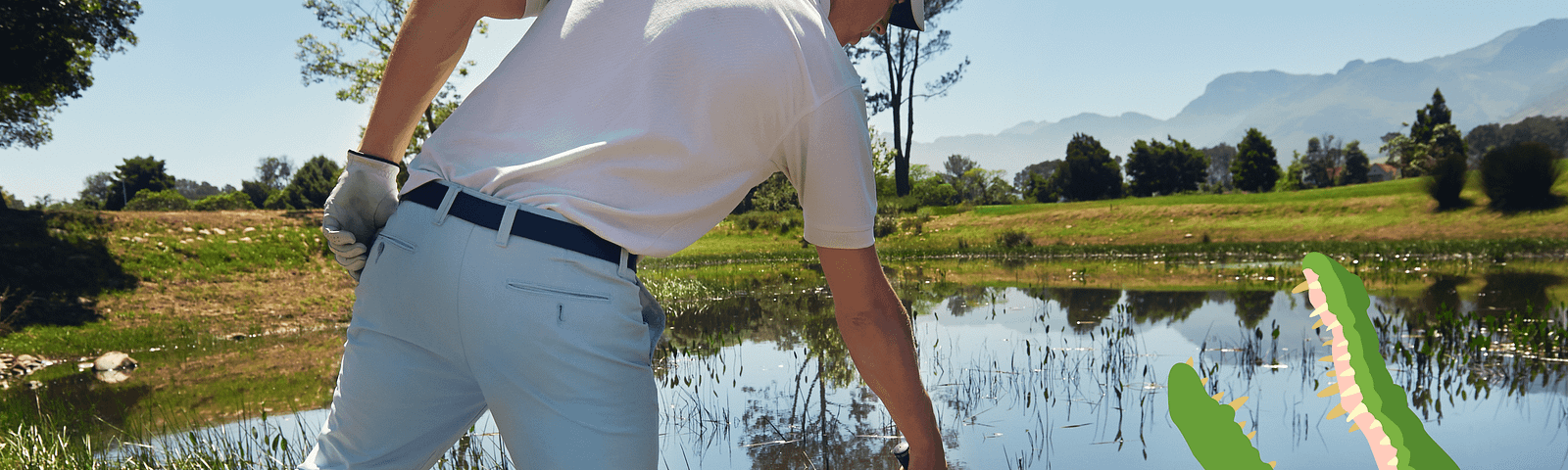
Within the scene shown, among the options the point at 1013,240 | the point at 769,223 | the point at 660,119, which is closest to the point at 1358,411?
the point at 660,119

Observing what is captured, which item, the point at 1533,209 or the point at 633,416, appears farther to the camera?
the point at 1533,209

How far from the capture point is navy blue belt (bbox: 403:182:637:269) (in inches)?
55.1

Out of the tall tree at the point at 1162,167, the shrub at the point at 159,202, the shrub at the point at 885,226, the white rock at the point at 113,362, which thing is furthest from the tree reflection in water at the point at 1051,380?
the tall tree at the point at 1162,167

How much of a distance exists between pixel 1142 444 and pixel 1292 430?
0.88 metres

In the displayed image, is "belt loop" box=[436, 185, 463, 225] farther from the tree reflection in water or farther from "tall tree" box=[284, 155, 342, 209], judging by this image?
"tall tree" box=[284, 155, 342, 209]

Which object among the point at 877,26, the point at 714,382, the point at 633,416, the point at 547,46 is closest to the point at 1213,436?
the point at 633,416

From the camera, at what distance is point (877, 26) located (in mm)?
2225

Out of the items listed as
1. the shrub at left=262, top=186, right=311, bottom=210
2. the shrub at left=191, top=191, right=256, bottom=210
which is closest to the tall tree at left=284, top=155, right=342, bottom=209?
the shrub at left=262, top=186, right=311, bottom=210

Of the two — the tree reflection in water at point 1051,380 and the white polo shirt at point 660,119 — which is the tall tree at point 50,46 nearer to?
the tree reflection in water at point 1051,380

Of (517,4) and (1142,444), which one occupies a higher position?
(517,4)

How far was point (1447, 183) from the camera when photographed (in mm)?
21047

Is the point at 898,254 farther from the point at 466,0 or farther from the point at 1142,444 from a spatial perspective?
the point at 466,0

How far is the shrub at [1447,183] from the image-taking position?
20812 mm

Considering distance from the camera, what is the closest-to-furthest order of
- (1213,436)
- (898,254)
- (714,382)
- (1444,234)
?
(1213,436) → (714,382) → (1444,234) → (898,254)
